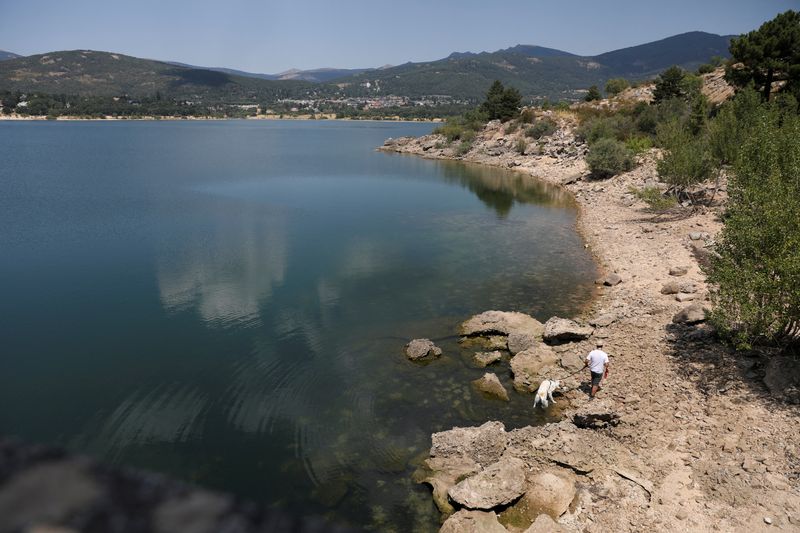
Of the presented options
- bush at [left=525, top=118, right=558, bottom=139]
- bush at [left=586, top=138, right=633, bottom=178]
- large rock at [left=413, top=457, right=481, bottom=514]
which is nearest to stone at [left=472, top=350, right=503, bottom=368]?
large rock at [left=413, top=457, right=481, bottom=514]

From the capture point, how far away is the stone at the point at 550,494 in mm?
11586

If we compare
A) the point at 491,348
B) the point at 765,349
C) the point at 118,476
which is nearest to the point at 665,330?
the point at 765,349

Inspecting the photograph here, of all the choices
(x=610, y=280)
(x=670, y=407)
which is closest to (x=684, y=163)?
(x=610, y=280)

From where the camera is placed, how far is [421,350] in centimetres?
1923

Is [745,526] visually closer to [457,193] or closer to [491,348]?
[491,348]

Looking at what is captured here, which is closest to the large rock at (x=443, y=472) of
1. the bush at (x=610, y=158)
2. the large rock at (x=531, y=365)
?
the large rock at (x=531, y=365)

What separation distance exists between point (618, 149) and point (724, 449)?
4862cm

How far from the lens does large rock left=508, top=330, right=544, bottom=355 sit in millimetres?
19594

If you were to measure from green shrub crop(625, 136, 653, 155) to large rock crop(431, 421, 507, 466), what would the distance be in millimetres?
51669

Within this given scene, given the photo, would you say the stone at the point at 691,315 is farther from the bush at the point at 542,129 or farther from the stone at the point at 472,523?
the bush at the point at 542,129

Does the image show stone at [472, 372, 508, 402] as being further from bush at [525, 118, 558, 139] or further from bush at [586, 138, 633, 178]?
bush at [525, 118, 558, 139]

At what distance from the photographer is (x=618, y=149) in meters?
54.8

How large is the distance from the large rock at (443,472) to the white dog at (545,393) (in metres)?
3.99

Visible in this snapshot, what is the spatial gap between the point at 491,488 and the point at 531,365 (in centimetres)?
711
